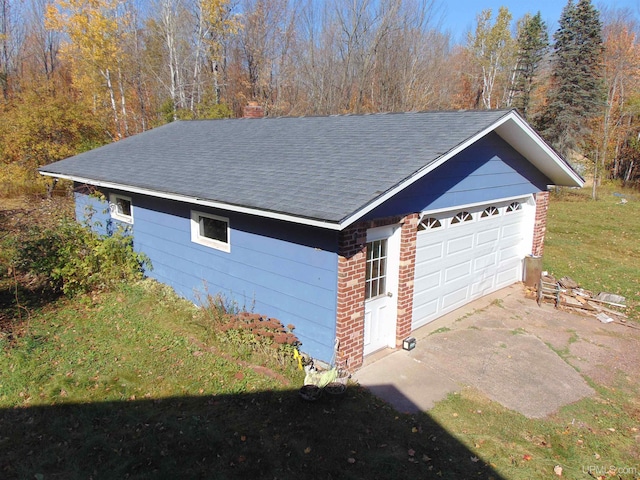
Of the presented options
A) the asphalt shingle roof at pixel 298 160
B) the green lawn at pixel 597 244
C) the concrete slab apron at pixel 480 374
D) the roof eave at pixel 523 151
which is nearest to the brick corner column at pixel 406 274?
the concrete slab apron at pixel 480 374

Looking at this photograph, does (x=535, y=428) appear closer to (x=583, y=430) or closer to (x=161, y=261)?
(x=583, y=430)

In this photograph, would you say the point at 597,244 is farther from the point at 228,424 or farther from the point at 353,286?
the point at 228,424

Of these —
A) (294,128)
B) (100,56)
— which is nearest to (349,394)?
(294,128)

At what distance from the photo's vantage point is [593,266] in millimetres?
13242

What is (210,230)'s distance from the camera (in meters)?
8.54

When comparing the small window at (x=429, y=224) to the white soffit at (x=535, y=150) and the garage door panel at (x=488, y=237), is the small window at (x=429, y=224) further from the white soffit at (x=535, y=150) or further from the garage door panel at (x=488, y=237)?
the white soffit at (x=535, y=150)

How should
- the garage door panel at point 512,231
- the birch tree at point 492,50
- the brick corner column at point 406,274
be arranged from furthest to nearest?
the birch tree at point 492,50, the garage door panel at point 512,231, the brick corner column at point 406,274

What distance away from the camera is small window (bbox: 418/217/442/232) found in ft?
26.3

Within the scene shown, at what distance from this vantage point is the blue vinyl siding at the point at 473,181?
23.6 ft

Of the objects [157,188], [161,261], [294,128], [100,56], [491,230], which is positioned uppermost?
[100,56]

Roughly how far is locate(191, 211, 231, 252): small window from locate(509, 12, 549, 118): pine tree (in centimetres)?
3142

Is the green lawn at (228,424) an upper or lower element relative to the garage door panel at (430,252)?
lower

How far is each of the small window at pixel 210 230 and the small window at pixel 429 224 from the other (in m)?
3.47

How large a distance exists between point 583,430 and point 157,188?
25.4 ft
